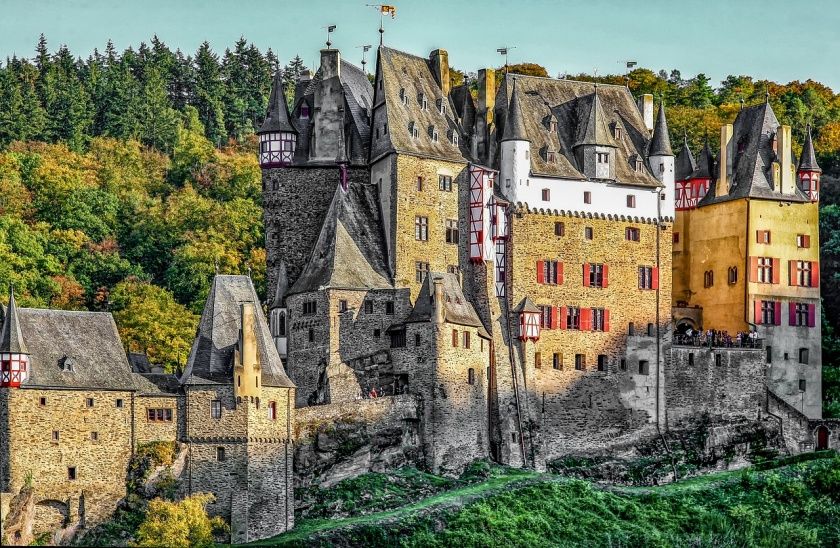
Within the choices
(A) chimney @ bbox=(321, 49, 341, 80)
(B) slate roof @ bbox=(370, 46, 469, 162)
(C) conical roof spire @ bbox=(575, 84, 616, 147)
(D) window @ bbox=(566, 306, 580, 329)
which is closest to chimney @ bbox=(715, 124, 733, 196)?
(C) conical roof spire @ bbox=(575, 84, 616, 147)

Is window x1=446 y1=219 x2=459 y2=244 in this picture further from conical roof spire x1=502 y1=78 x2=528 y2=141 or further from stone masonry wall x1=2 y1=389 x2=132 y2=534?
stone masonry wall x1=2 y1=389 x2=132 y2=534

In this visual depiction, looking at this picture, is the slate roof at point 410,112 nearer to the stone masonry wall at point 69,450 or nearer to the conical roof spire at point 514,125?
the conical roof spire at point 514,125

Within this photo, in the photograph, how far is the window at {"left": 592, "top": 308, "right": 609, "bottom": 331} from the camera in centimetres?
9812

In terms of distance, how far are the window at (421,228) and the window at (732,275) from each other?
16.3m

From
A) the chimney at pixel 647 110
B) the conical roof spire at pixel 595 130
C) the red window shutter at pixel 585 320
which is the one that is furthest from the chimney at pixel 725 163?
the red window shutter at pixel 585 320

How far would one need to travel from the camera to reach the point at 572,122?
101062 mm

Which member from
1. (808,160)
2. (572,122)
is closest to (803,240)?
(808,160)

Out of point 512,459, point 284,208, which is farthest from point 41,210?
point 512,459

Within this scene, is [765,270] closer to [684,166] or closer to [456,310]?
[684,166]

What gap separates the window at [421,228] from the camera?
94562 millimetres

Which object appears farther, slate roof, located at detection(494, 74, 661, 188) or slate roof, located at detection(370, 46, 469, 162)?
slate roof, located at detection(494, 74, 661, 188)

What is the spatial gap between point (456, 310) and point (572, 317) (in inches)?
313

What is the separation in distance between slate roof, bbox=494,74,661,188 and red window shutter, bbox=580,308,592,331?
251 inches

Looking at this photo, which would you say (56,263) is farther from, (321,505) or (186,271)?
(321,505)
